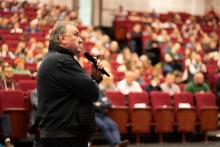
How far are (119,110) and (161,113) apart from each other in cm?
78

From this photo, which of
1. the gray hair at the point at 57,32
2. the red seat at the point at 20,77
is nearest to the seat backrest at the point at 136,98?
the red seat at the point at 20,77

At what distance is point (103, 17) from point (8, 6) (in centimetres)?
467

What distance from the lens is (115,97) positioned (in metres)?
7.82

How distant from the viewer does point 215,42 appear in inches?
574

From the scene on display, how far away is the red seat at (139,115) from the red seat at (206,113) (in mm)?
1009

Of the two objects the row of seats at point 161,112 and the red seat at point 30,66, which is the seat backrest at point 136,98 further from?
the red seat at point 30,66

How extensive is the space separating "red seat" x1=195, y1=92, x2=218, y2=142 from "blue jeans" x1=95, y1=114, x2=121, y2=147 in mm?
1864

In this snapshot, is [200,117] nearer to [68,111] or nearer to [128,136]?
[128,136]

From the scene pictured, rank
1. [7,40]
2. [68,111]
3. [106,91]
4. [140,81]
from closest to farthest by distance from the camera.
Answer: [68,111]
[106,91]
[140,81]
[7,40]

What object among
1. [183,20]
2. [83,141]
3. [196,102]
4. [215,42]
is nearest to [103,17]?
[183,20]

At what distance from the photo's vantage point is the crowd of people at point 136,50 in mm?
8914

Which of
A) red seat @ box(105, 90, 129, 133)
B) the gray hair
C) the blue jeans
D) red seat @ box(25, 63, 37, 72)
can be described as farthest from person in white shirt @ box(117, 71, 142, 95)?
the gray hair

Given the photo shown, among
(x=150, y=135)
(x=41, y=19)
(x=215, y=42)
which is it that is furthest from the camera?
(x=215, y=42)

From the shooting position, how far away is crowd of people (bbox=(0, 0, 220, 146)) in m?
8.91
